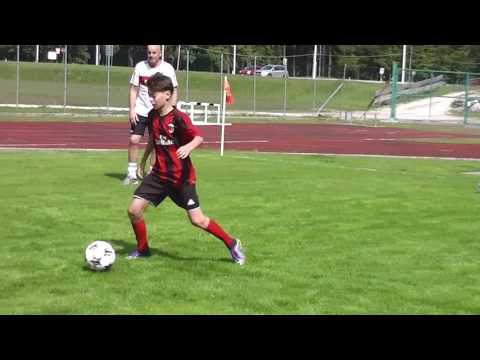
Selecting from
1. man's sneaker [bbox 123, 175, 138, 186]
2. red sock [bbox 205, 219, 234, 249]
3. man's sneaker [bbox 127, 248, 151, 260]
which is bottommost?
man's sneaker [bbox 127, 248, 151, 260]

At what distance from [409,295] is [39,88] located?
5018 centimetres

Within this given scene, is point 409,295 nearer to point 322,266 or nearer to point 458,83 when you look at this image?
point 322,266

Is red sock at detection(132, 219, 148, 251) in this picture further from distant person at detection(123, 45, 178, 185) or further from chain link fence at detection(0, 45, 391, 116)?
chain link fence at detection(0, 45, 391, 116)

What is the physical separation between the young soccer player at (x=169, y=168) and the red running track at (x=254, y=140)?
15.4 meters

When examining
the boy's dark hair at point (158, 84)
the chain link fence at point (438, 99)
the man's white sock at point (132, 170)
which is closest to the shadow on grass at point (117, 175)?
the man's white sock at point (132, 170)

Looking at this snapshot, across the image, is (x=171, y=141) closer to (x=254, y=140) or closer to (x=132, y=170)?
(x=132, y=170)

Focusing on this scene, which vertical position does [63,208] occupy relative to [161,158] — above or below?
below

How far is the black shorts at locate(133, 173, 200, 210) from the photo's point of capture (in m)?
7.59

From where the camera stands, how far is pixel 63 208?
411 inches

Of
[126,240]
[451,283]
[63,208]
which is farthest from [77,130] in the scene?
[451,283]

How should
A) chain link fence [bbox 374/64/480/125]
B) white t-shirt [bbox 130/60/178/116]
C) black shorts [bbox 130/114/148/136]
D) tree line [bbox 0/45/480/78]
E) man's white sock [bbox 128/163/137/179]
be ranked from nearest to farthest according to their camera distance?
white t-shirt [bbox 130/60/178/116], black shorts [bbox 130/114/148/136], man's white sock [bbox 128/163/137/179], chain link fence [bbox 374/64/480/125], tree line [bbox 0/45/480/78]

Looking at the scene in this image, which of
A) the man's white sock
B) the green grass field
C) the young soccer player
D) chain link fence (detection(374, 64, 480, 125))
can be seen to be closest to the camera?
the green grass field

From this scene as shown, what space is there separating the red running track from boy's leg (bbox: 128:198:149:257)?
50.3ft

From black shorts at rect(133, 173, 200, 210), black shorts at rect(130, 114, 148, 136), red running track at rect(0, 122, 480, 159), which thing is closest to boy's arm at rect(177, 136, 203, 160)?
black shorts at rect(133, 173, 200, 210)
